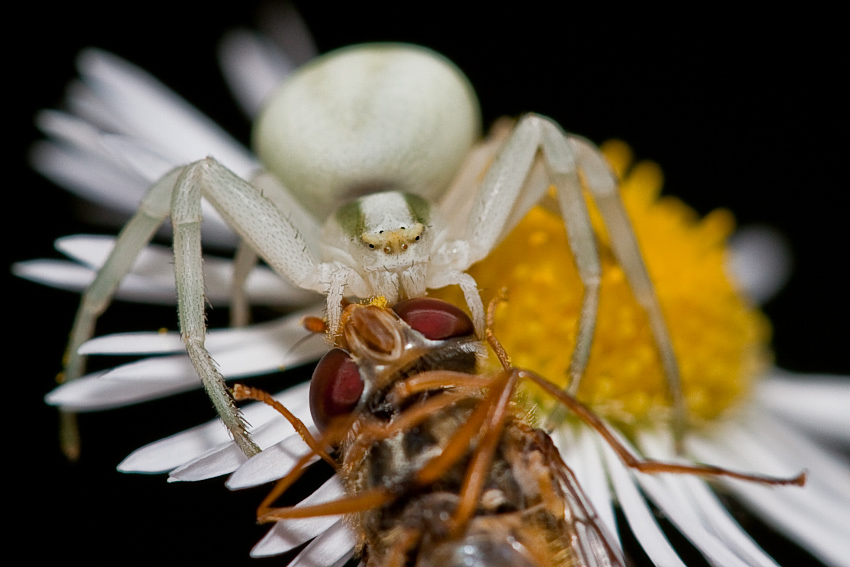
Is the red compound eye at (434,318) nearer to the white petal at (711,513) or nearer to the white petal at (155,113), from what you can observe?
the white petal at (711,513)

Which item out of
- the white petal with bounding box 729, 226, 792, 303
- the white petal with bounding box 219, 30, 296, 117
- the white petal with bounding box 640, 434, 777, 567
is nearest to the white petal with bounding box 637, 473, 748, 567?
the white petal with bounding box 640, 434, 777, 567

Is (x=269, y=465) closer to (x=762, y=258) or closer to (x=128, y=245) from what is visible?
(x=128, y=245)

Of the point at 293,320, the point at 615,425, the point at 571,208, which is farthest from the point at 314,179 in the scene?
the point at 615,425

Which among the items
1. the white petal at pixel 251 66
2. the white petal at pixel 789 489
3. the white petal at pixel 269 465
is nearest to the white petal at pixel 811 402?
the white petal at pixel 789 489

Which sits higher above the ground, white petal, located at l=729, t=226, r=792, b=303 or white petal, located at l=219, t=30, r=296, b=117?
white petal, located at l=219, t=30, r=296, b=117

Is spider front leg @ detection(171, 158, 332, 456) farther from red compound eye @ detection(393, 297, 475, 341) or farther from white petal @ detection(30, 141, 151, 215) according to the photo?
white petal @ detection(30, 141, 151, 215)

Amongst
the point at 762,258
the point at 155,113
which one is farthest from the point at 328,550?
the point at 762,258
